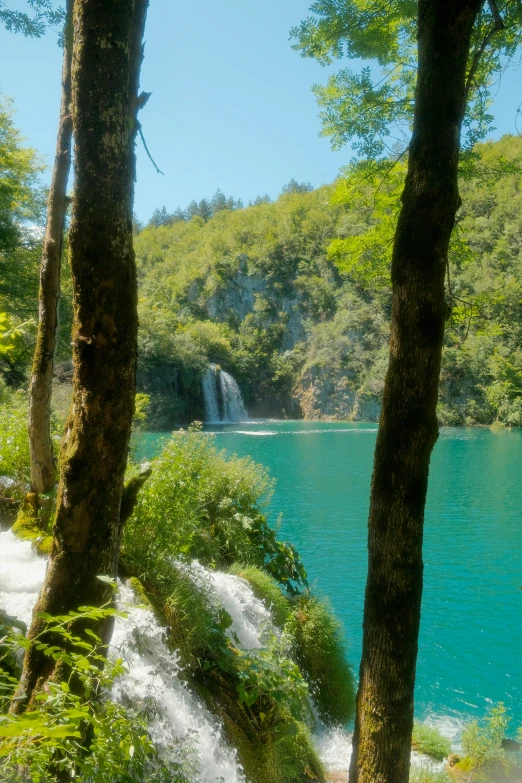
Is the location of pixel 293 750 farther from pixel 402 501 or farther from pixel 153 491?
pixel 402 501

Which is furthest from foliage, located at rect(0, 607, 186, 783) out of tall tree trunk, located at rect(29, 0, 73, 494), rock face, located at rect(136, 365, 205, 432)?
rock face, located at rect(136, 365, 205, 432)

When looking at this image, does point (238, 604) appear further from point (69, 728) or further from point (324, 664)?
Answer: point (69, 728)

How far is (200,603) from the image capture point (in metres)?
4.60

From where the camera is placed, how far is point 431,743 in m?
5.39

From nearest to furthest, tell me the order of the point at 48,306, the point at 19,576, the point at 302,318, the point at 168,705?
the point at 168,705, the point at 19,576, the point at 48,306, the point at 302,318

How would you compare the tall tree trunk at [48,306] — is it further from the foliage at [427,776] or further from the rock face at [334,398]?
the rock face at [334,398]

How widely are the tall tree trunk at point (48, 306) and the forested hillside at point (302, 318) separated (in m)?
17.8

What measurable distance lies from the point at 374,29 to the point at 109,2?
3.86 metres

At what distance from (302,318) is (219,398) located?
19.0m

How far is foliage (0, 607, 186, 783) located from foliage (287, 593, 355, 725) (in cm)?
338

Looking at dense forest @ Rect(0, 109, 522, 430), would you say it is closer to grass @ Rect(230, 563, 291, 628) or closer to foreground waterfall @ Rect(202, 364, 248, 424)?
foreground waterfall @ Rect(202, 364, 248, 424)

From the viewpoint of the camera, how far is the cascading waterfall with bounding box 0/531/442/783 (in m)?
3.42

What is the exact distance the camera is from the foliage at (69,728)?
3.78 feet

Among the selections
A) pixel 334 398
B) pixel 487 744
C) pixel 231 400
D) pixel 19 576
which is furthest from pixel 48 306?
pixel 334 398
